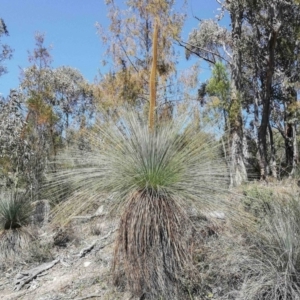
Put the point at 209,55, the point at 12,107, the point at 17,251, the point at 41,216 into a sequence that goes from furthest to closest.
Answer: the point at 209,55 < the point at 12,107 < the point at 41,216 < the point at 17,251

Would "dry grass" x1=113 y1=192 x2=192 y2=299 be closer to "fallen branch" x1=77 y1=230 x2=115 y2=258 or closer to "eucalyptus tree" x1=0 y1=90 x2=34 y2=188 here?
"fallen branch" x1=77 y1=230 x2=115 y2=258

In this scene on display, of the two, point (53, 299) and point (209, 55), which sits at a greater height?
point (209, 55)

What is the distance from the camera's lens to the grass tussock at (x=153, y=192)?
366cm

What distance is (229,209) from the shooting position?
368 cm

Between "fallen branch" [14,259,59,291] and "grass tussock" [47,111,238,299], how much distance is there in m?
1.76

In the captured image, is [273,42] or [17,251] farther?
[273,42]

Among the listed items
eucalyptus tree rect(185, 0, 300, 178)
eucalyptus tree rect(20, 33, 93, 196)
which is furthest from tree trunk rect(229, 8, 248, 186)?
eucalyptus tree rect(20, 33, 93, 196)

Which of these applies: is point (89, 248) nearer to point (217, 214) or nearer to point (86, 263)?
point (86, 263)

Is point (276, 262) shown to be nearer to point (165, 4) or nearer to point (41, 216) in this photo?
point (41, 216)

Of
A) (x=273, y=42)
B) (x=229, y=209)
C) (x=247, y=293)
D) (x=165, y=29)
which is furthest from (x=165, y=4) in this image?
(x=247, y=293)

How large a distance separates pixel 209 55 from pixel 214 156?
1408 centimetres

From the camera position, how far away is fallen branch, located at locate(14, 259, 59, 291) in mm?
5021

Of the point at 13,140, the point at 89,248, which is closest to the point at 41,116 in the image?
the point at 13,140

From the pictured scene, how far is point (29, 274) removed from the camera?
527 centimetres
